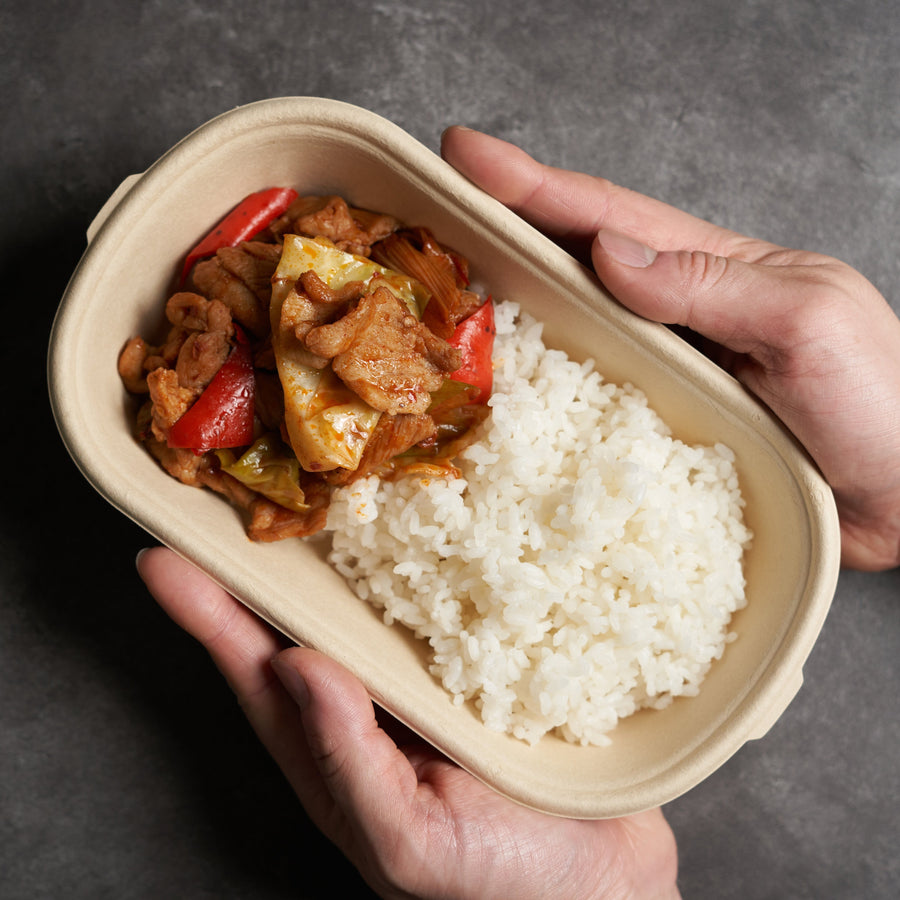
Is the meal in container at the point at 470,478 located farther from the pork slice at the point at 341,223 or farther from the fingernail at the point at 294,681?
the fingernail at the point at 294,681

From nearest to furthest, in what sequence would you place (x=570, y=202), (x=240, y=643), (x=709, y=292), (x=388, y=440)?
(x=388, y=440), (x=709, y=292), (x=240, y=643), (x=570, y=202)

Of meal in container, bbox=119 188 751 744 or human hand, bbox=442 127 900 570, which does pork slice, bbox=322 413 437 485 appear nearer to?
meal in container, bbox=119 188 751 744

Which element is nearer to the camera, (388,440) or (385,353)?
(385,353)

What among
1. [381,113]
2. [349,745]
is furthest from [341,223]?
[349,745]

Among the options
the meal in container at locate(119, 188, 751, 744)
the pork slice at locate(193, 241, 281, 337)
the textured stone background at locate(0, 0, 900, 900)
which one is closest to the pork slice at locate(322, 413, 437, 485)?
the meal in container at locate(119, 188, 751, 744)

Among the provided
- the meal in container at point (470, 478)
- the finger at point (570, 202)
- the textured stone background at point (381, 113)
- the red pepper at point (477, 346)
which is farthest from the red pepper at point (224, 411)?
the textured stone background at point (381, 113)

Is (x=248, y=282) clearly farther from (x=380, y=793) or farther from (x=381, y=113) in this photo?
(x=380, y=793)

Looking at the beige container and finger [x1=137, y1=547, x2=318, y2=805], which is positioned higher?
the beige container
